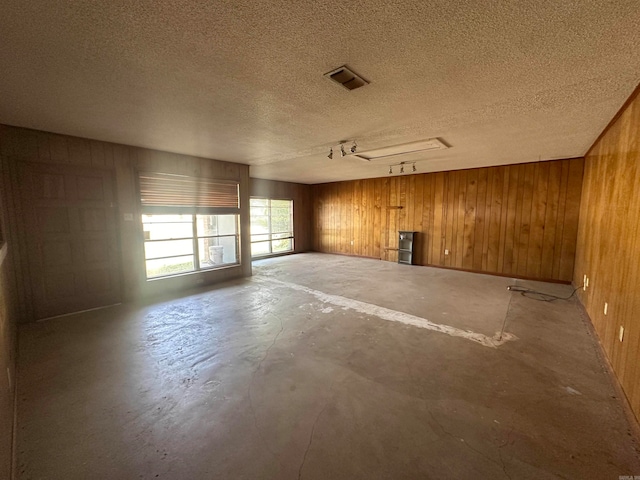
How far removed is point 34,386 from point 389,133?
4225mm

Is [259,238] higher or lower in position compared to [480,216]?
lower

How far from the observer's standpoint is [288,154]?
4.47 metres

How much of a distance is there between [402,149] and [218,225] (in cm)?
393

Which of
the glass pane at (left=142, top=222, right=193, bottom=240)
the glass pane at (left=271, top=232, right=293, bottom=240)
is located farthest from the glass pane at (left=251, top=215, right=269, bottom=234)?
the glass pane at (left=142, top=222, right=193, bottom=240)

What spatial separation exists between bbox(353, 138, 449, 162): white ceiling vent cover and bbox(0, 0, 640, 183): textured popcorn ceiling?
0.50 meters

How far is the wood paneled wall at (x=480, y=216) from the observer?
4891 millimetres

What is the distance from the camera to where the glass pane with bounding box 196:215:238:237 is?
515 centimetres

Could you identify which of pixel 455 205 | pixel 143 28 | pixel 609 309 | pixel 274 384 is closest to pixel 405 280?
pixel 455 205

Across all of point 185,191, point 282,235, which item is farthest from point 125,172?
point 282,235

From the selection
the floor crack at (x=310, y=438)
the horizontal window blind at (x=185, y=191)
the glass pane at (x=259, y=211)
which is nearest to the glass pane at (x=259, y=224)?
the glass pane at (x=259, y=211)

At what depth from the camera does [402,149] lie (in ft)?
13.5

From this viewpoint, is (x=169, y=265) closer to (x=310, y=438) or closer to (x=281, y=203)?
(x=281, y=203)

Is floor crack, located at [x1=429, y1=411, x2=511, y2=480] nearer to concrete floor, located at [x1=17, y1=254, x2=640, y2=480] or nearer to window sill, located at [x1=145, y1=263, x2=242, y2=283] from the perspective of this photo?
concrete floor, located at [x1=17, y1=254, x2=640, y2=480]

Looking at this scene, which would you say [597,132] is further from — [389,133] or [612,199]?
[389,133]
